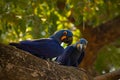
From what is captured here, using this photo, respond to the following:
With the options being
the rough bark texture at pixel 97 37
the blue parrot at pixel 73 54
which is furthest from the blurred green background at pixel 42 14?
the blue parrot at pixel 73 54

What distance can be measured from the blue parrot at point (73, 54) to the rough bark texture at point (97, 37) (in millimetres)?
2825

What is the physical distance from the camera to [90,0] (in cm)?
594

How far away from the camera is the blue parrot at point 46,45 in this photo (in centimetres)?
369

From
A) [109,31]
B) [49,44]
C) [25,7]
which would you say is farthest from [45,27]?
[109,31]

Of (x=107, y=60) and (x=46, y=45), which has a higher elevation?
(x=46, y=45)

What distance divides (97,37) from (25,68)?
190 inches

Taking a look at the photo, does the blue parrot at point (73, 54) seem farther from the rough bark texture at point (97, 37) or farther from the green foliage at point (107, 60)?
the green foliage at point (107, 60)

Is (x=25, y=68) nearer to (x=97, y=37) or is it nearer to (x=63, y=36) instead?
(x=63, y=36)

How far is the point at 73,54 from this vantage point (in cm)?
489

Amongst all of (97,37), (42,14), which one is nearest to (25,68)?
(42,14)

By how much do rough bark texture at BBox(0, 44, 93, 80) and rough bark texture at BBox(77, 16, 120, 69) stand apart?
13.7 ft

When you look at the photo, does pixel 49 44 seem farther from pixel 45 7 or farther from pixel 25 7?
pixel 45 7

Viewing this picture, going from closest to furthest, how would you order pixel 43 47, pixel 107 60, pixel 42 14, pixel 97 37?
pixel 43 47, pixel 42 14, pixel 97 37, pixel 107 60

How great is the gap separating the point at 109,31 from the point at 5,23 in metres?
3.52
